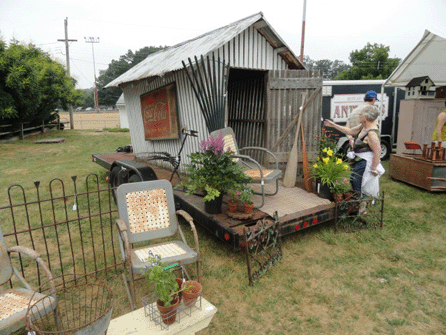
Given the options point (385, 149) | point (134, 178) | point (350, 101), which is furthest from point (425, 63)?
point (134, 178)

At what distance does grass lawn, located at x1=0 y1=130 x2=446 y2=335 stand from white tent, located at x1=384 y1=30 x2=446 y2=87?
392 cm

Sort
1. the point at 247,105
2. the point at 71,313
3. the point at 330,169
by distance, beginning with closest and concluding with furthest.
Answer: the point at 71,313 → the point at 330,169 → the point at 247,105

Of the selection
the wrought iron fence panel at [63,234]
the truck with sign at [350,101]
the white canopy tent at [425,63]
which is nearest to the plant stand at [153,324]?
the wrought iron fence panel at [63,234]

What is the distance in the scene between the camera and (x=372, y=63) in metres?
24.0

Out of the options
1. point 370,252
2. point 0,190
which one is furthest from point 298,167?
point 0,190

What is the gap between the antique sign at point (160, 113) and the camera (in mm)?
5948

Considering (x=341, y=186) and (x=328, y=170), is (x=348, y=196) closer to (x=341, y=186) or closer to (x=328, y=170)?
(x=341, y=186)

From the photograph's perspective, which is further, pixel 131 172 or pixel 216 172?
pixel 131 172

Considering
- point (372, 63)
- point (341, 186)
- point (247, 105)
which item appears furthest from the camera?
point (372, 63)

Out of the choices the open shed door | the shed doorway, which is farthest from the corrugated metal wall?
the open shed door

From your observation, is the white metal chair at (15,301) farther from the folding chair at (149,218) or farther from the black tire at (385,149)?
the black tire at (385,149)

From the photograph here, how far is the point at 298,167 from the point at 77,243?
3715 millimetres

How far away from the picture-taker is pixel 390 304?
9.16 ft

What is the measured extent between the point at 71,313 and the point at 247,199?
6.93ft
